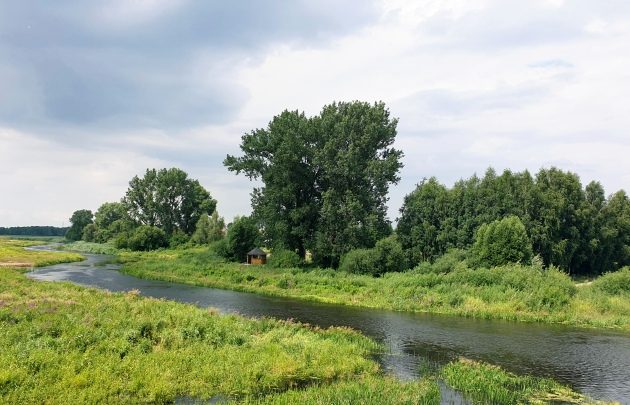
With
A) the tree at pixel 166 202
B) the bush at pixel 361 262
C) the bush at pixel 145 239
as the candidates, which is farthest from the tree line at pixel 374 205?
the tree at pixel 166 202

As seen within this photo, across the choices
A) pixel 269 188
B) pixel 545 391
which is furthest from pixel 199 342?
pixel 269 188

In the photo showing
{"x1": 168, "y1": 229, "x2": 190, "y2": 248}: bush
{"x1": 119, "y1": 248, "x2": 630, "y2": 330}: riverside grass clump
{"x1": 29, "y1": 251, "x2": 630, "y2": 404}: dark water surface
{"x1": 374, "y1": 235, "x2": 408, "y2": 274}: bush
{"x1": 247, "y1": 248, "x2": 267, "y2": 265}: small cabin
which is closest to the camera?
{"x1": 29, "y1": 251, "x2": 630, "y2": 404}: dark water surface

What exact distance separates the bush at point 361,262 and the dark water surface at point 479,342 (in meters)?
15.6

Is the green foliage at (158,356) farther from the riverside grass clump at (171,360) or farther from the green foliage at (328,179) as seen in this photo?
the green foliage at (328,179)

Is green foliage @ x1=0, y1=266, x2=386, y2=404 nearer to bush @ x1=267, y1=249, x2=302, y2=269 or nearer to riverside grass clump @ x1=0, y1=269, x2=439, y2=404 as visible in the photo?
riverside grass clump @ x1=0, y1=269, x2=439, y2=404

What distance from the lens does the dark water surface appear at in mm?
22297

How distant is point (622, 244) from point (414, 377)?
254 ft

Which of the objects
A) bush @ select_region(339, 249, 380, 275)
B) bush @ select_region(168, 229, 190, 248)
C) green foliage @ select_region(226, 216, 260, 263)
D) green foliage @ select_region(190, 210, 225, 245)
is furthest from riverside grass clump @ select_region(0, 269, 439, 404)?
bush @ select_region(168, 229, 190, 248)

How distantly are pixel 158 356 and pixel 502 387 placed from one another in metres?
14.7

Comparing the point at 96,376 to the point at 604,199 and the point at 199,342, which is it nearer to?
the point at 199,342

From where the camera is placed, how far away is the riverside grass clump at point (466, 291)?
3925 cm

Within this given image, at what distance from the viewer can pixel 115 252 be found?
4843 inches

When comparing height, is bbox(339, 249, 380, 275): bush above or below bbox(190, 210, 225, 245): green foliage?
below

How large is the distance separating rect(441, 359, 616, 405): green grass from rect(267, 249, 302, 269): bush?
45.4 meters
